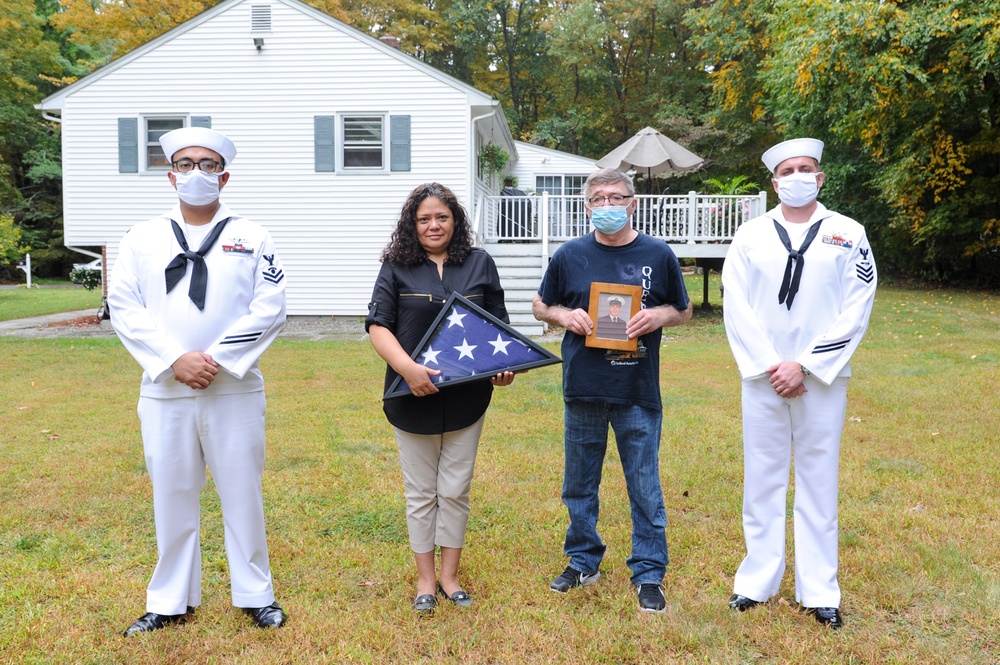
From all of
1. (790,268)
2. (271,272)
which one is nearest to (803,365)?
(790,268)

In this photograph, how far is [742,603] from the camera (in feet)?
11.8

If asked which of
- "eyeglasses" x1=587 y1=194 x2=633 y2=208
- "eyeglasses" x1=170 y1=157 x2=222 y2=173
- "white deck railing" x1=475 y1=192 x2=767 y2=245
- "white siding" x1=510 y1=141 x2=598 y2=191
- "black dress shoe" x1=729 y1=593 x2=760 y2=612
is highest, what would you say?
"white siding" x1=510 y1=141 x2=598 y2=191

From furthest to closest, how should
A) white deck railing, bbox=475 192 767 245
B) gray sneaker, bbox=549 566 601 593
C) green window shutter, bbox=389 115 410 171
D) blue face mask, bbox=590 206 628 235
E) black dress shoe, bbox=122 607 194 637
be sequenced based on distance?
green window shutter, bbox=389 115 410 171 → white deck railing, bbox=475 192 767 245 → gray sneaker, bbox=549 566 601 593 → blue face mask, bbox=590 206 628 235 → black dress shoe, bbox=122 607 194 637

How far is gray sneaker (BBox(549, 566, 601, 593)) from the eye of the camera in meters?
3.84

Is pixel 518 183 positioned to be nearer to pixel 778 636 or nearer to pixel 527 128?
pixel 527 128

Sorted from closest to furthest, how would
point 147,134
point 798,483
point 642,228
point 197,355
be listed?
point 197,355, point 798,483, point 642,228, point 147,134

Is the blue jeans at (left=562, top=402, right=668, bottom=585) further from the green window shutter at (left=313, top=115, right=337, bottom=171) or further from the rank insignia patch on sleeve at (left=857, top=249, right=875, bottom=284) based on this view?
the green window shutter at (left=313, top=115, right=337, bottom=171)

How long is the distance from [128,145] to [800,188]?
15.9 metres

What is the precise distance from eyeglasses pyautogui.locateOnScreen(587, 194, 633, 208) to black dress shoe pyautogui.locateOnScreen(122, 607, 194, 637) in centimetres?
253

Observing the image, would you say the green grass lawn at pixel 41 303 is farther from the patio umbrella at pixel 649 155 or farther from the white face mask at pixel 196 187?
the white face mask at pixel 196 187

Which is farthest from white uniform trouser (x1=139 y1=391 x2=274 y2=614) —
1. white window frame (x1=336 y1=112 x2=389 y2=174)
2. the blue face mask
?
white window frame (x1=336 y1=112 x2=389 y2=174)

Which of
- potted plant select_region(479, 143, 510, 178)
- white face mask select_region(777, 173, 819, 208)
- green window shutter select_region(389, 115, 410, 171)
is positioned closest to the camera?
white face mask select_region(777, 173, 819, 208)

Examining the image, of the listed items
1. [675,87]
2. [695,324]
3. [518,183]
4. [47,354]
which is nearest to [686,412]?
[695,324]

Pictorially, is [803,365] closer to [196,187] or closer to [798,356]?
[798,356]
